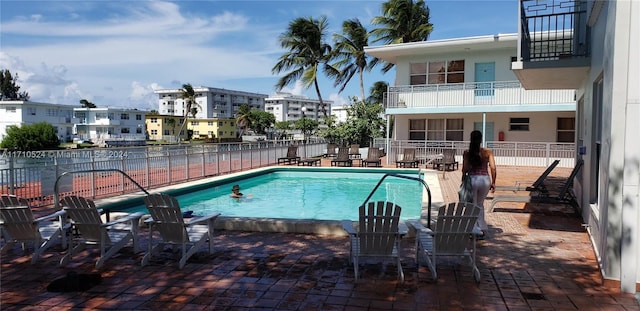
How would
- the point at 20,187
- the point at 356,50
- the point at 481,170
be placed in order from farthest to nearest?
the point at 356,50 → the point at 20,187 → the point at 481,170

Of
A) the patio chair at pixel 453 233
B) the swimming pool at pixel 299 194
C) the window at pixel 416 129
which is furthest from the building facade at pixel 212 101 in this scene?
the patio chair at pixel 453 233

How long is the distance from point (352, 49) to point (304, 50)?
3.82 meters

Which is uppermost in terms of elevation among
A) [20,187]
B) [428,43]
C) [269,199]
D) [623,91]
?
[428,43]

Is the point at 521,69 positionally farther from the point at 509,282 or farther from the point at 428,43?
the point at 428,43

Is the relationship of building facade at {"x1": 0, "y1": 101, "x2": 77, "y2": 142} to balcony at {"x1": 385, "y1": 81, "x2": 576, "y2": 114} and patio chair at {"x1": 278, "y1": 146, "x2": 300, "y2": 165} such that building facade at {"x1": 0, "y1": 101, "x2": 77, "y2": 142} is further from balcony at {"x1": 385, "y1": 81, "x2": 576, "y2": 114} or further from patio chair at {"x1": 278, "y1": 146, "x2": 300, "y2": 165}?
balcony at {"x1": 385, "y1": 81, "x2": 576, "y2": 114}

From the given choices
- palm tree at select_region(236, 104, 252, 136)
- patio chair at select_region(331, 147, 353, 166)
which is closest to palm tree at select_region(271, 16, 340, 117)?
patio chair at select_region(331, 147, 353, 166)

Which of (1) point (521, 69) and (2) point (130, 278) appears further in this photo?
(1) point (521, 69)

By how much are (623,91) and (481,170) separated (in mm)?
2468

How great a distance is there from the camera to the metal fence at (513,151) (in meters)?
19.5

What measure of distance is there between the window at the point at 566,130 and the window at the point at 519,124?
1420 millimetres

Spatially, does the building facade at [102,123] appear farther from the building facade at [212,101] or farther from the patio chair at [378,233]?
the patio chair at [378,233]

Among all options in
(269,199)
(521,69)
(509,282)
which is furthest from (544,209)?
(269,199)

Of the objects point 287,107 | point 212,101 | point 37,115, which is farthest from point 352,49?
point 287,107

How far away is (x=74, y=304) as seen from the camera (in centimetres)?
430
